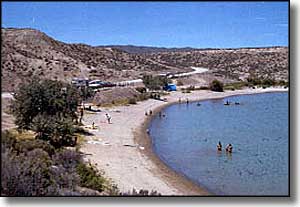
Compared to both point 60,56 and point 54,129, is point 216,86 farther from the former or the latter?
point 60,56

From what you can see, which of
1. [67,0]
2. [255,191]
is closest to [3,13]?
[67,0]

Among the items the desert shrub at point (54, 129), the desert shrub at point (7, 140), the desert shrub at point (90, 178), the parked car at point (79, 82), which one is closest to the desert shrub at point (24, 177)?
the desert shrub at point (7, 140)

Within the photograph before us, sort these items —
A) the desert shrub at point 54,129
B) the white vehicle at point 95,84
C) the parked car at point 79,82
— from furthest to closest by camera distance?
the white vehicle at point 95,84 → the parked car at point 79,82 → the desert shrub at point 54,129

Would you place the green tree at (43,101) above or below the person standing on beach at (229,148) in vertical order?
above

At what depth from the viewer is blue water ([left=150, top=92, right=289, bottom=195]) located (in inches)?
211

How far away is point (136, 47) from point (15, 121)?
145 cm

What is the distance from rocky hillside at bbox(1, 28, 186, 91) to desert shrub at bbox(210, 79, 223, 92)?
260 inches

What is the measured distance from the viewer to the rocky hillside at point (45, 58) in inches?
190

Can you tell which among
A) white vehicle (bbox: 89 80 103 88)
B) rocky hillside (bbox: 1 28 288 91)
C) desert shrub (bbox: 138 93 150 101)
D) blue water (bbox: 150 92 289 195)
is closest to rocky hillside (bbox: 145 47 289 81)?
rocky hillside (bbox: 1 28 288 91)

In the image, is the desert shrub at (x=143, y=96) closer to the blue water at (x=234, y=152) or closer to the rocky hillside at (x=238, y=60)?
the blue water at (x=234, y=152)

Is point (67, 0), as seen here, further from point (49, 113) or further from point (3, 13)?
point (49, 113)

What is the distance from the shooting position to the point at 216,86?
14133 mm

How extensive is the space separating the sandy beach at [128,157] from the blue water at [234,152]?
21 centimetres

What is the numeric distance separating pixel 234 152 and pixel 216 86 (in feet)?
21.8
